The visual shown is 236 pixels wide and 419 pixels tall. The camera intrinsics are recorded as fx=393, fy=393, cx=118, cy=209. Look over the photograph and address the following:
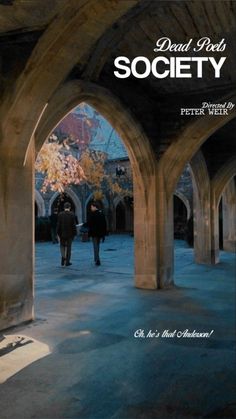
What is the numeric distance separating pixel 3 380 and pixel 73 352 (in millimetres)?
779

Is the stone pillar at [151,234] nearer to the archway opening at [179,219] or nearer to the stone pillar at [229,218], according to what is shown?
the stone pillar at [229,218]

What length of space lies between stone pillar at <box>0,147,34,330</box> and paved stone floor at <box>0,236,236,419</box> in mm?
256

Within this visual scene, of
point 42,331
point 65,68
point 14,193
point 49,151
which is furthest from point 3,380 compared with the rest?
point 49,151

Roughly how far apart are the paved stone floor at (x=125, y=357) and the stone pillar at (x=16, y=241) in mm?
256

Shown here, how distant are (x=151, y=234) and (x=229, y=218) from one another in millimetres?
8438

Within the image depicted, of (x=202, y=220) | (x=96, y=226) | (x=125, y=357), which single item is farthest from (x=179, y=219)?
(x=125, y=357)

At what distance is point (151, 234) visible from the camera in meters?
6.89

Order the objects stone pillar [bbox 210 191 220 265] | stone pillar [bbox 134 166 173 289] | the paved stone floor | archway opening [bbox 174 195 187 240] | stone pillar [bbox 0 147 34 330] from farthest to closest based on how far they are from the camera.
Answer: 1. archway opening [bbox 174 195 187 240]
2. stone pillar [bbox 210 191 220 265]
3. stone pillar [bbox 134 166 173 289]
4. stone pillar [bbox 0 147 34 330]
5. the paved stone floor

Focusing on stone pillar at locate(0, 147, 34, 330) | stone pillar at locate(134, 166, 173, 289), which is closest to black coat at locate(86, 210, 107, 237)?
stone pillar at locate(134, 166, 173, 289)

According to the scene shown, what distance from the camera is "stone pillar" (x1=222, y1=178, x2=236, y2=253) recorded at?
14469mm

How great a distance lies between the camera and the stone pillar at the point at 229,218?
14.5m

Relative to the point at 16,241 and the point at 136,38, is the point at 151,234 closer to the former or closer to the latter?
the point at 16,241

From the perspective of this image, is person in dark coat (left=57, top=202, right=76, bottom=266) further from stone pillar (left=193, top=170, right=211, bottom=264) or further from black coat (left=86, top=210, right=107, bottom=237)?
stone pillar (left=193, top=170, right=211, bottom=264)

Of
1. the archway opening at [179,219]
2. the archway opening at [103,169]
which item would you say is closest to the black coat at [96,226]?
the archway opening at [103,169]
